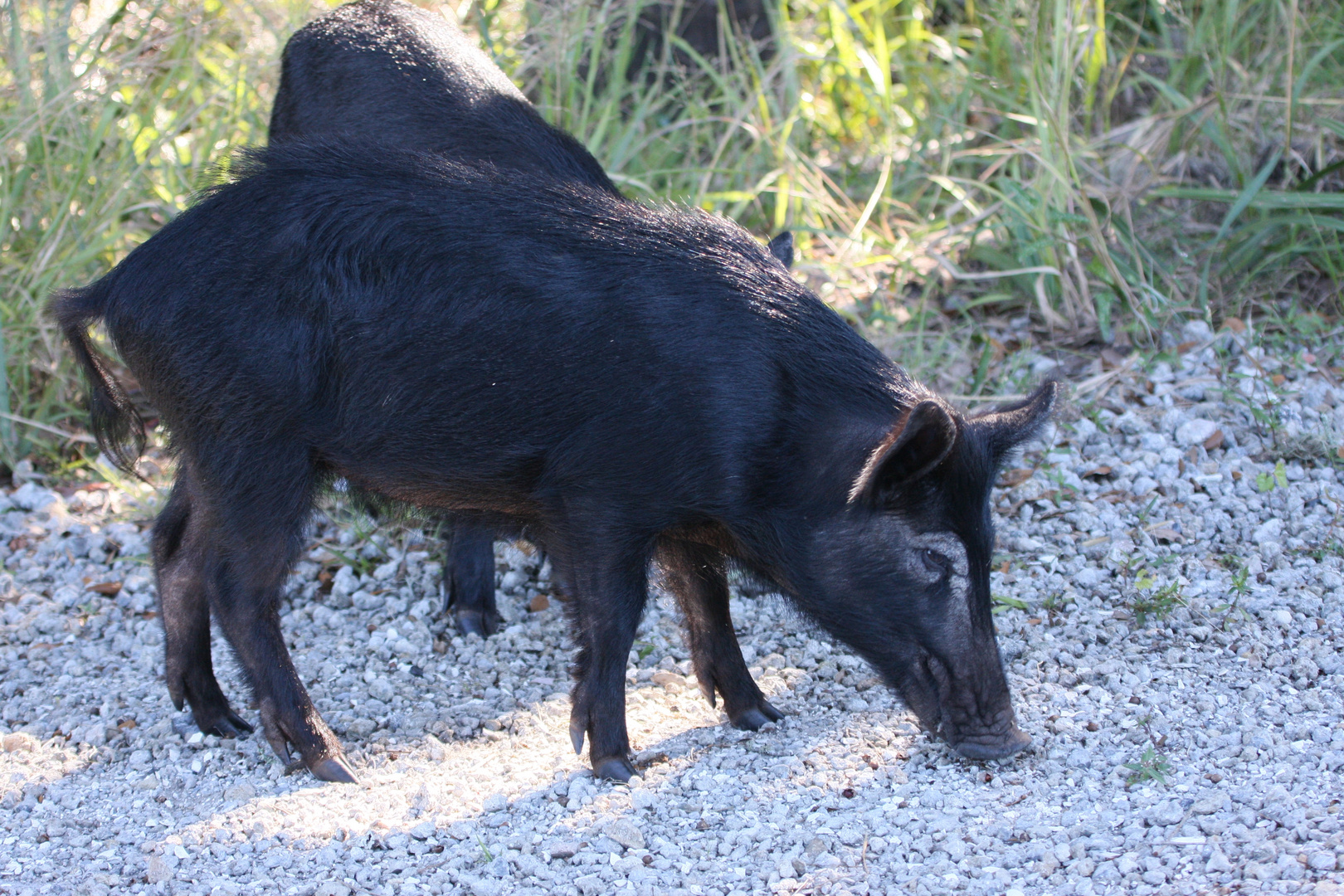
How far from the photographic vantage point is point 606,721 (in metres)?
3.62

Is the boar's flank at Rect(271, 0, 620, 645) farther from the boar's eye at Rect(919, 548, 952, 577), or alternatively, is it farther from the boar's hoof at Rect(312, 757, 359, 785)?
the boar's eye at Rect(919, 548, 952, 577)

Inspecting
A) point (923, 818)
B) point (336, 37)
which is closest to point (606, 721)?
point (923, 818)

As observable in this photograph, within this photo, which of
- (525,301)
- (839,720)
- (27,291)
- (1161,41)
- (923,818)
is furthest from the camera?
(1161,41)

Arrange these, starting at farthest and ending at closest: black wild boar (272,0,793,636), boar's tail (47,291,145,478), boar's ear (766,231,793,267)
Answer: black wild boar (272,0,793,636)
boar's ear (766,231,793,267)
boar's tail (47,291,145,478)

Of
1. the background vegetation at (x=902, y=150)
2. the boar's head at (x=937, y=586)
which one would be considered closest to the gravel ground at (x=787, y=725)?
the boar's head at (x=937, y=586)

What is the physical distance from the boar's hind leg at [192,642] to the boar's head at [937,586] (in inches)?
71.9

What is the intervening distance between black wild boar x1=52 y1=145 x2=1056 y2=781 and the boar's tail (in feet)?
0.08

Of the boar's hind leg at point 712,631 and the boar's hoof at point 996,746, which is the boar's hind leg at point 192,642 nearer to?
the boar's hind leg at point 712,631

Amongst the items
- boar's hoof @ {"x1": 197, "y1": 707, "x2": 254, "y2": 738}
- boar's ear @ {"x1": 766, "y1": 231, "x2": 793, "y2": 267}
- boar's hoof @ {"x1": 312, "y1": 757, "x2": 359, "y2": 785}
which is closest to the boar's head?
boar's ear @ {"x1": 766, "y1": 231, "x2": 793, "y2": 267}

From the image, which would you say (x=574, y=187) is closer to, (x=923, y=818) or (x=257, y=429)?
(x=257, y=429)

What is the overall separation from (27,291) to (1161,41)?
5930mm

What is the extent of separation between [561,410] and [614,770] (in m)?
0.96

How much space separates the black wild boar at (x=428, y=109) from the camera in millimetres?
4664

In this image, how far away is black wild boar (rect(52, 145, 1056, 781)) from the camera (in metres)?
3.48
